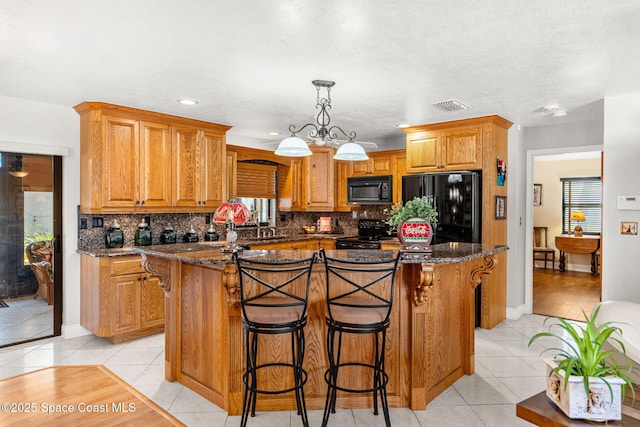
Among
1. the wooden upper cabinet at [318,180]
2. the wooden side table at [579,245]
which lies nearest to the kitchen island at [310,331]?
the wooden upper cabinet at [318,180]

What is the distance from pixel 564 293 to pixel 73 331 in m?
6.73

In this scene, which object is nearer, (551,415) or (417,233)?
(551,415)

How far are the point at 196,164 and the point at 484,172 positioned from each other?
3317 mm

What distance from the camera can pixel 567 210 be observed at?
8.41 meters

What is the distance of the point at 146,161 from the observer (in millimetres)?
4234

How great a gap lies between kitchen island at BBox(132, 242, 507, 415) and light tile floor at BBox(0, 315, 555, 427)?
0.09m

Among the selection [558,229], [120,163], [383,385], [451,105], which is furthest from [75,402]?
[558,229]

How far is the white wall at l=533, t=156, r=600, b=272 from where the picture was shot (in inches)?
321

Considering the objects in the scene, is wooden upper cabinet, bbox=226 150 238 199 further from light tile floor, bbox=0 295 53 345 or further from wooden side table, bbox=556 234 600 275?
wooden side table, bbox=556 234 600 275

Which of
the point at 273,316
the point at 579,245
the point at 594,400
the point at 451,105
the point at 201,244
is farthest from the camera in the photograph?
the point at 579,245

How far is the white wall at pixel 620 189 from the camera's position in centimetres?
368

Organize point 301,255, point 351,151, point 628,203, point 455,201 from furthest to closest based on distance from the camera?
point 455,201
point 628,203
point 351,151
point 301,255

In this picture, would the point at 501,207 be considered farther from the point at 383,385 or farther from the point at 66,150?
the point at 66,150

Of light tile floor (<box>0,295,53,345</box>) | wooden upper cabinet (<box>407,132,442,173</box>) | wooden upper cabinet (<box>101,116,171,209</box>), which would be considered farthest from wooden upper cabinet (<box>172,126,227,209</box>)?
wooden upper cabinet (<box>407,132,442,173</box>)
